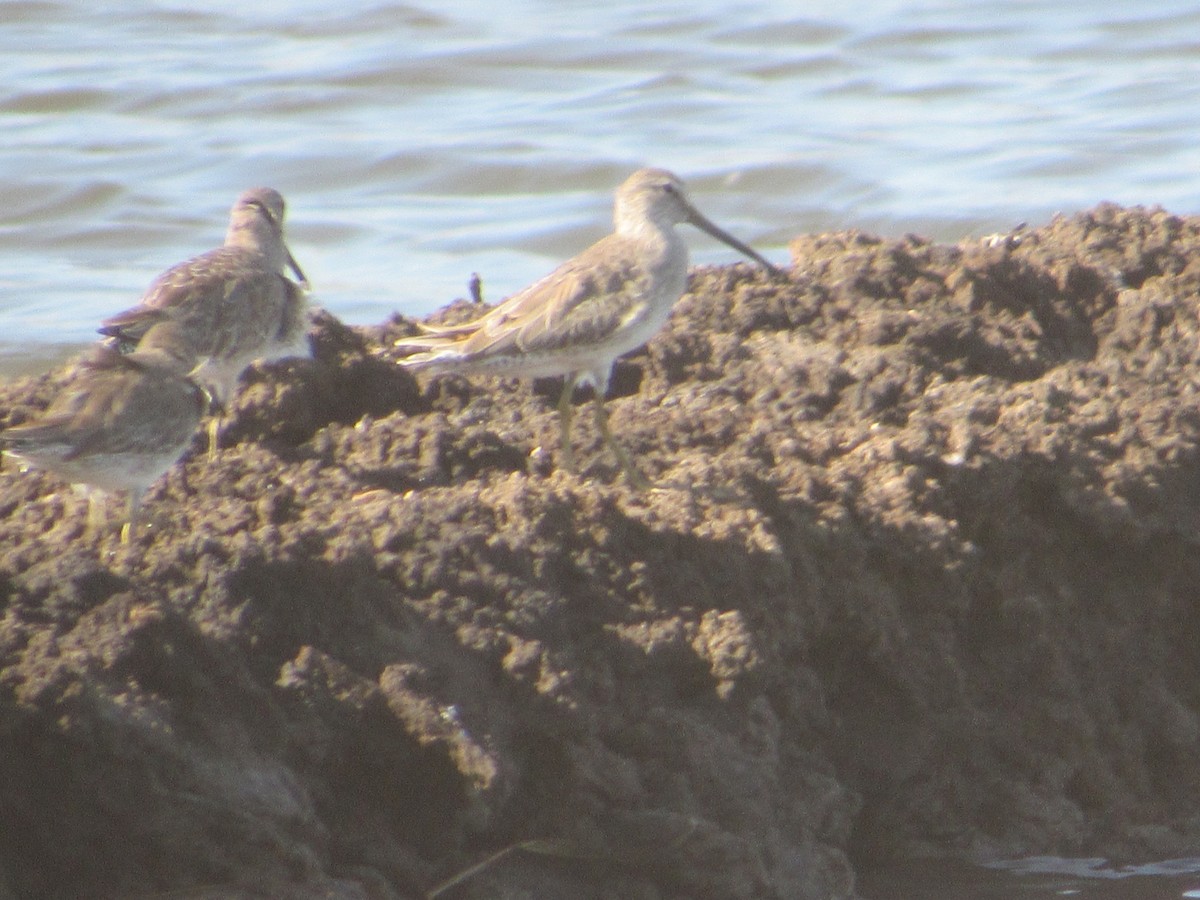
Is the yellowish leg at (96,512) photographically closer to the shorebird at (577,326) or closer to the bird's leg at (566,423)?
the shorebird at (577,326)

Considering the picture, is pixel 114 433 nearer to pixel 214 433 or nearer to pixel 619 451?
pixel 214 433

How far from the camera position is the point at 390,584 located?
13.0 feet

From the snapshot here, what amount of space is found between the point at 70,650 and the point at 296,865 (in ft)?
1.95

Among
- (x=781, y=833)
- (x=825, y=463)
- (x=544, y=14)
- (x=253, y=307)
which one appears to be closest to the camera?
(x=781, y=833)

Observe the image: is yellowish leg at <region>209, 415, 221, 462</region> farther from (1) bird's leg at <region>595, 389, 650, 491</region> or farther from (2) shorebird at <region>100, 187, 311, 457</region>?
(1) bird's leg at <region>595, 389, 650, 491</region>

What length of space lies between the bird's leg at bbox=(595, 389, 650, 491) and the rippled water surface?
192 inches

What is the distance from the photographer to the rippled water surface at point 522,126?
11492 mm

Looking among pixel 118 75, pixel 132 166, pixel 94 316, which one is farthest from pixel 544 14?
pixel 94 316

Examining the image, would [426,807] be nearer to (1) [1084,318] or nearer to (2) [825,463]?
(2) [825,463]

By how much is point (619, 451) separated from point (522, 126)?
377 inches

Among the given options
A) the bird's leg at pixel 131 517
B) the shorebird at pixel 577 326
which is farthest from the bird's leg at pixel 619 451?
the bird's leg at pixel 131 517

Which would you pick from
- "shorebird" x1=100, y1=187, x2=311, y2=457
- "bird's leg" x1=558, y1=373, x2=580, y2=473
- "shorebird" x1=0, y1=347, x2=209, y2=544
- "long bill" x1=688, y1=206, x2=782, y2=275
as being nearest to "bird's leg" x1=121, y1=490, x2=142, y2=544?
"shorebird" x1=0, y1=347, x2=209, y2=544

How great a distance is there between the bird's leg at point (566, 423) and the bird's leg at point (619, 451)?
80 millimetres

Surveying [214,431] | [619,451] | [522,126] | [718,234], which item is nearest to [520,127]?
[522,126]
